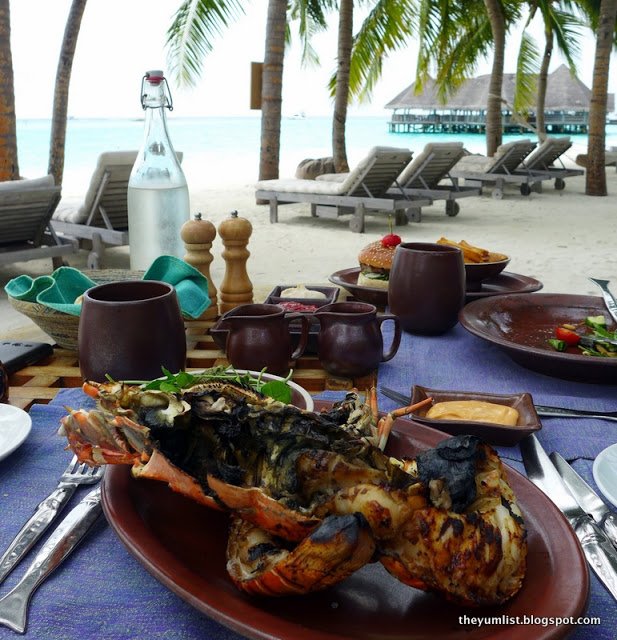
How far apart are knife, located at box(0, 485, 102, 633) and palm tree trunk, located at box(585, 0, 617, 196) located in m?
12.5

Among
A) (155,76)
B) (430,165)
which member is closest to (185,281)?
(155,76)

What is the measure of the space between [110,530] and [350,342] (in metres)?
0.65

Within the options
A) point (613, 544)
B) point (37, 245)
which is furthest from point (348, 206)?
point (613, 544)

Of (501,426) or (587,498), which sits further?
(501,426)

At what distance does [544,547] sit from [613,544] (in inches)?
6.2

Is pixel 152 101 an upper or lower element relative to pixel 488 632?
upper

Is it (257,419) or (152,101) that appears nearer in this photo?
(257,419)

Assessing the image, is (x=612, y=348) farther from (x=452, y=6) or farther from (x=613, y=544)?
(x=452, y=6)

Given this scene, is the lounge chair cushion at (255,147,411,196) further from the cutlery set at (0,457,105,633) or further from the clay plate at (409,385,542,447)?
the cutlery set at (0,457,105,633)

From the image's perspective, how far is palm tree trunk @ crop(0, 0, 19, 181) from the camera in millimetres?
6621

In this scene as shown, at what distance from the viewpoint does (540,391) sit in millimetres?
1411

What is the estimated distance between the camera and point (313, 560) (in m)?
0.59

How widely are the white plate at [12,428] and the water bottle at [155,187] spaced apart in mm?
1105

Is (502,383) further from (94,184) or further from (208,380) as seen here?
(94,184)
